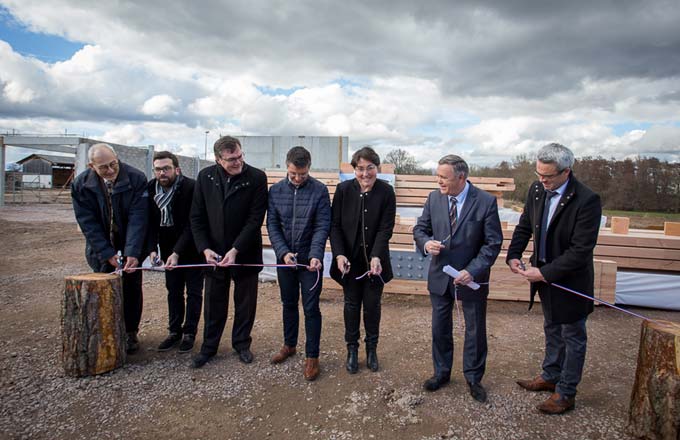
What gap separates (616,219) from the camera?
6.21 m

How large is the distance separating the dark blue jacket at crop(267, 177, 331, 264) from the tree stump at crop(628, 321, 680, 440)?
2375 millimetres

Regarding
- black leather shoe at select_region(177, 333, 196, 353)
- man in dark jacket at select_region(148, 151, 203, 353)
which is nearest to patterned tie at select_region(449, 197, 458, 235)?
man in dark jacket at select_region(148, 151, 203, 353)

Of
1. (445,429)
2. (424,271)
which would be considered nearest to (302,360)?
(445,429)

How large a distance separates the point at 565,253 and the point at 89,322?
12.2 feet

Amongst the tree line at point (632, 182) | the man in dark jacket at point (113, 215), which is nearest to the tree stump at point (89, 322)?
the man in dark jacket at point (113, 215)

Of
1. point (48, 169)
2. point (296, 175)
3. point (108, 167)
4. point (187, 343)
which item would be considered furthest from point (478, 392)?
point (48, 169)

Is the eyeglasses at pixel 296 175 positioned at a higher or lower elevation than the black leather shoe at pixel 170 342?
higher

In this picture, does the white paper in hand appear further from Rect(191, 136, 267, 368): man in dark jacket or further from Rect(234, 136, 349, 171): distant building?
Rect(234, 136, 349, 171): distant building

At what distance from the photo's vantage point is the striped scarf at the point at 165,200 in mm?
4078

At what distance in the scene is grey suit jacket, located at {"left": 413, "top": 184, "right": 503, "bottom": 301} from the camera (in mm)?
3146

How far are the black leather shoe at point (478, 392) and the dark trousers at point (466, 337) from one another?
33 millimetres

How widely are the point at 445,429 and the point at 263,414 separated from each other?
1291 mm

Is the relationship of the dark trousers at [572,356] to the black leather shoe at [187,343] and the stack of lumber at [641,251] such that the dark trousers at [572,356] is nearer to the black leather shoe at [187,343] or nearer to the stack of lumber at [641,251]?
the black leather shoe at [187,343]

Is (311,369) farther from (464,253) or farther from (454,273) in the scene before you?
(464,253)
